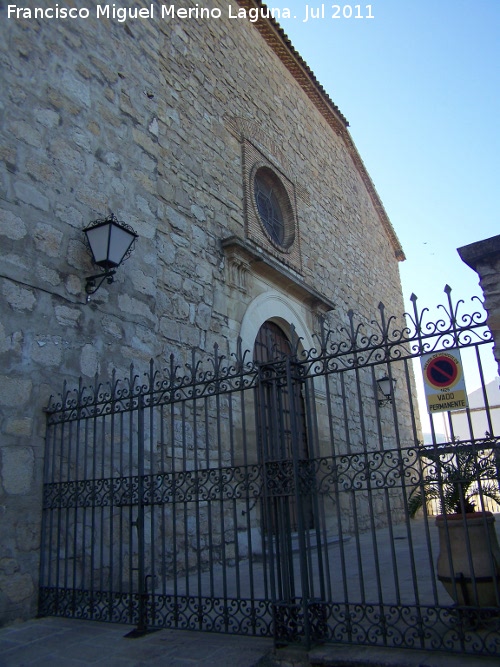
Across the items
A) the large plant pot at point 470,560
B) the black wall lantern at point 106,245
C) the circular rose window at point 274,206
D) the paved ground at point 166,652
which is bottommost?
the paved ground at point 166,652

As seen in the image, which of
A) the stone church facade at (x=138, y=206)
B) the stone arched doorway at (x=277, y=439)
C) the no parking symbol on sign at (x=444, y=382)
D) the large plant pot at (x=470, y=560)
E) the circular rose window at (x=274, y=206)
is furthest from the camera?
the circular rose window at (x=274, y=206)

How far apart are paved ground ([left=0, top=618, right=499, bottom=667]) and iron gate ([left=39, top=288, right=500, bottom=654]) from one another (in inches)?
3.7

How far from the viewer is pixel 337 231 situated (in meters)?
11.8

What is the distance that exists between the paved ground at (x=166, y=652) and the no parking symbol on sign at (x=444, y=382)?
121cm

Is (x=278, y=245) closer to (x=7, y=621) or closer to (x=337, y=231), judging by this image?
(x=337, y=231)

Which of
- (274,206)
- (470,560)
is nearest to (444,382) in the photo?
(470,560)

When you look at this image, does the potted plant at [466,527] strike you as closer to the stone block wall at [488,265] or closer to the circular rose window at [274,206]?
the stone block wall at [488,265]

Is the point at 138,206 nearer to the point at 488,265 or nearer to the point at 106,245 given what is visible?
the point at 106,245

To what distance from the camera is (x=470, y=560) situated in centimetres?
280

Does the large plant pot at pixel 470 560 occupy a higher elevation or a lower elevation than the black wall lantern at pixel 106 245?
lower

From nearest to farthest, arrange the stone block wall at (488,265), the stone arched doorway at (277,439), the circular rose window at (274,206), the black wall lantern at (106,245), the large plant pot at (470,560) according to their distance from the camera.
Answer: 1. the large plant pot at (470,560)
2. the stone block wall at (488,265)
3. the stone arched doorway at (277,439)
4. the black wall lantern at (106,245)
5. the circular rose window at (274,206)

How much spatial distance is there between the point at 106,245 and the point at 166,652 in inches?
129

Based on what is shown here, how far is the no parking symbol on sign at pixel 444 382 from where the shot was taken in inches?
118

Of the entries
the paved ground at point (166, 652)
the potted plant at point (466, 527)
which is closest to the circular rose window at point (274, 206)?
the potted plant at point (466, 527)
